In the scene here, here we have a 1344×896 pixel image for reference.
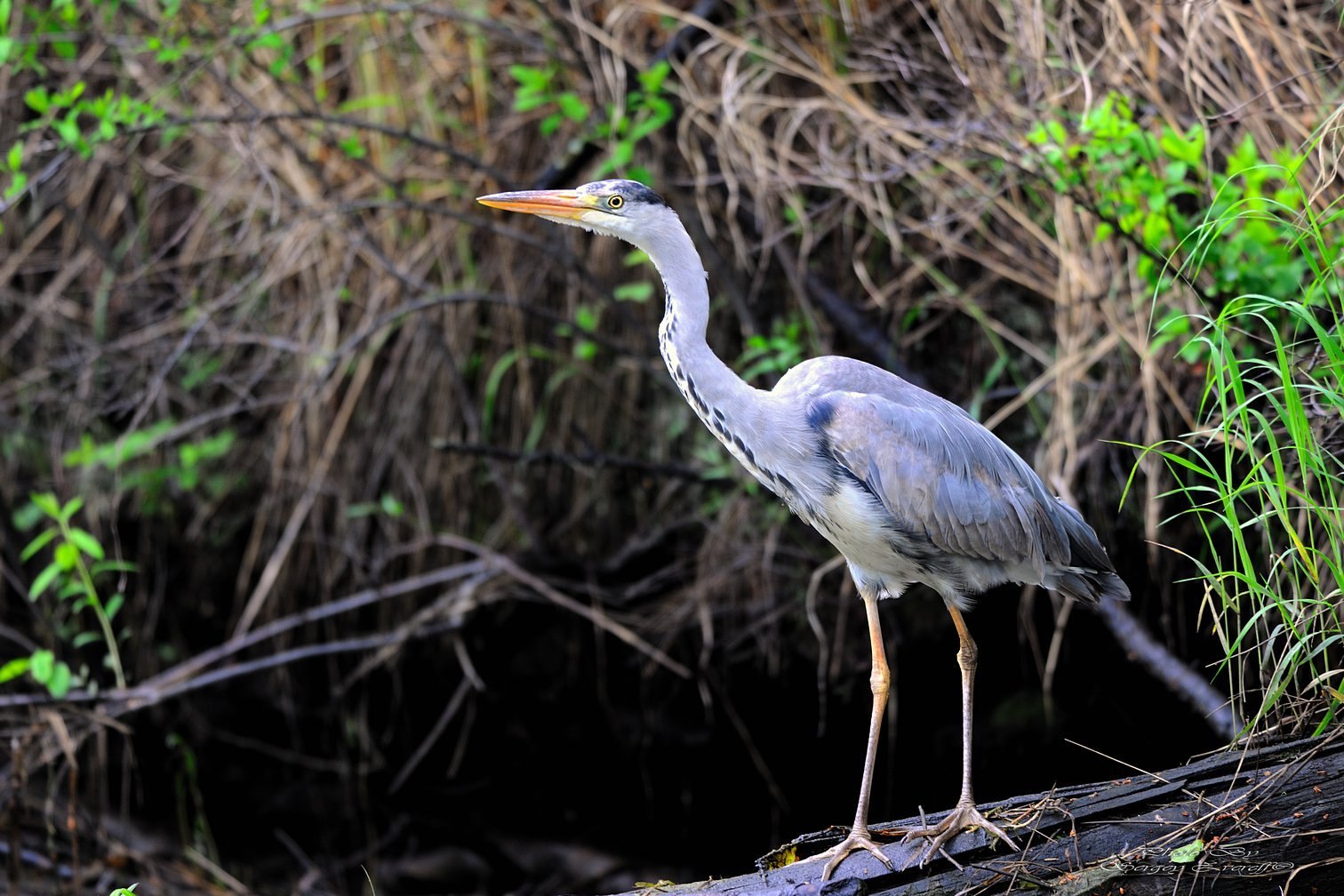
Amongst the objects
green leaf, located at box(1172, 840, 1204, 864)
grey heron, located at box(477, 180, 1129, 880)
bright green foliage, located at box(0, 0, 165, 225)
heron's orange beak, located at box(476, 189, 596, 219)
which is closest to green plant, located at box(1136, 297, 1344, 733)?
green leaf, located at box(1172, 840, 1204, 864)

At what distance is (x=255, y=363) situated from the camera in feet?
18.9

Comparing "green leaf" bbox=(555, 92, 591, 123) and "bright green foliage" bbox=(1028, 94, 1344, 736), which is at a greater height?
"green leaf" bbox=(555, 92, 591, 123)

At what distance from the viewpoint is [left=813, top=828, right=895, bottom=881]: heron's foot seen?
2748mm

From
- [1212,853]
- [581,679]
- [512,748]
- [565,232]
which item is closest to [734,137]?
[565,232]

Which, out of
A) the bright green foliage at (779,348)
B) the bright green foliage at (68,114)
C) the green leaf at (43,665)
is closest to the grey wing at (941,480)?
the bright green foliage at (779,348)

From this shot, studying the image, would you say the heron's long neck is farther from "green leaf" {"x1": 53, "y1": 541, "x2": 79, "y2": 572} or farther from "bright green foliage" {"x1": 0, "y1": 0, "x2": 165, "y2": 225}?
"green leaf" {"x1": 53, "y1": 541, "x2": 79, "y2": 572}

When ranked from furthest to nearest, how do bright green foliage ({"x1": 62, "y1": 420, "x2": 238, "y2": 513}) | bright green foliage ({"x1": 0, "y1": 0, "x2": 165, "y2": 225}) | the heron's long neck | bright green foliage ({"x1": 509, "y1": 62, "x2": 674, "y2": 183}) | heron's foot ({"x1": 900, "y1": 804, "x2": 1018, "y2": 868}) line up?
bright green foliage ({"x1": 62, "y1": 420, "x2": 238, "y2": 513})
bright green foliage ({"x1": 509, "y1": 62, "x2": 674, "y2": 183})
bright green foliage ({"x1": 0, "y1": 0, "x2": 165, "y2": 225})
the heron's long neck
heron's foot ({"x1": 900, "y1": 804, "x2": 1018, "y2": 868})

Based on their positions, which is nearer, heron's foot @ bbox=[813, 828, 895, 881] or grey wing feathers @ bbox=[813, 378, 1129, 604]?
heron's foot @ bbox=[813, 828, 895, 881]

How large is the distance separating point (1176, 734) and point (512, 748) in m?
2.91

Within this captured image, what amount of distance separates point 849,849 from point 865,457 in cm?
95

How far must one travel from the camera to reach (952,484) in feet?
10.4

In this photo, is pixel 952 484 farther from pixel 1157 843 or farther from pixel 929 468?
pixel 1157 843

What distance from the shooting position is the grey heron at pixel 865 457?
3.13 meters

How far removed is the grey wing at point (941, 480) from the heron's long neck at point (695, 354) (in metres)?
0.20
